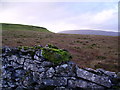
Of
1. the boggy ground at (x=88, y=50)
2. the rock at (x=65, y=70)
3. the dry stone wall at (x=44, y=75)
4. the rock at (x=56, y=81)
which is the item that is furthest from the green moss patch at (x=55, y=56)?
the boggy ground at (x=88, y=50)

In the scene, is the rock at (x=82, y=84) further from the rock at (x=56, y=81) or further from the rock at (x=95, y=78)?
the rock at (x=56, y=81)

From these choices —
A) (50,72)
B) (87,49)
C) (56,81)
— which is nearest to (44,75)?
(50,72)

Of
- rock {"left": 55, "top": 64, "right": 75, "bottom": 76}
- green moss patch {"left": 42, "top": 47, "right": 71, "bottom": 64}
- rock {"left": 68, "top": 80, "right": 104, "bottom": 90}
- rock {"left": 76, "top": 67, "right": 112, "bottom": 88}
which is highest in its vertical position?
green moss patch {"left": 42, "top": 47, "right": 71, "bottom": 64}

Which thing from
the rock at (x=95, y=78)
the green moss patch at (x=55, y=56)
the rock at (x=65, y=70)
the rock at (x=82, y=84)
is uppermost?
the green moss patch at (x=55, y=56)

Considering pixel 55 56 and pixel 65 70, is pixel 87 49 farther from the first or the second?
pixel 65 70

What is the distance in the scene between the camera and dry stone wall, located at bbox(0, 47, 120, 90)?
32.0 feet

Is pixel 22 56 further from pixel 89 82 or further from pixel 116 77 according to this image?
pixel 116 77

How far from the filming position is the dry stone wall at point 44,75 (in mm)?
9742

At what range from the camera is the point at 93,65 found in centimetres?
1373

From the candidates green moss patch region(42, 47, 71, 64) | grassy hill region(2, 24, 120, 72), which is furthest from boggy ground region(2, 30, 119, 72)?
green moss patch region(42, 47, 71, 64)

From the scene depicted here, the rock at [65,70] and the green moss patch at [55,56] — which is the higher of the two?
the green moss patch at [55,56]

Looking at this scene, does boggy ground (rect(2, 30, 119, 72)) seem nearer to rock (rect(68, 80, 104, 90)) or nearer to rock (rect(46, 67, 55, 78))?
rock (rect(68, 80, 104, 90))

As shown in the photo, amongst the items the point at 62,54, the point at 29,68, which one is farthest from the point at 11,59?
the point at 62,54

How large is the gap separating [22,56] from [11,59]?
96cm
